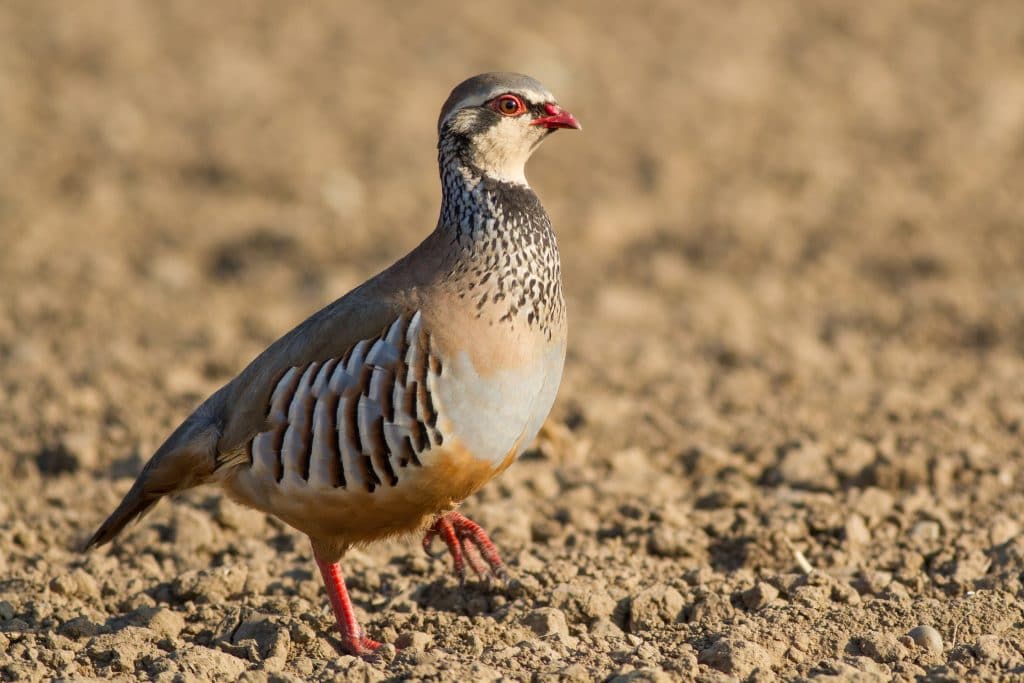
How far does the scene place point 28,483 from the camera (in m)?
6.39

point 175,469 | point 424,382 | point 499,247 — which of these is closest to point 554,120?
point 499,247

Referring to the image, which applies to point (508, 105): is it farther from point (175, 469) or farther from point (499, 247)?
point (175, 469)

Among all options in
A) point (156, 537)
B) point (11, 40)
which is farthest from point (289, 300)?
point (11, 40)

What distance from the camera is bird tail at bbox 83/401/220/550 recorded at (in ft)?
16.2

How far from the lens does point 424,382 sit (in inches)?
176

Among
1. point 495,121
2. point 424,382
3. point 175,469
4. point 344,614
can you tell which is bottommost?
point 344,614

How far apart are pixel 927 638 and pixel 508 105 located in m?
2.16

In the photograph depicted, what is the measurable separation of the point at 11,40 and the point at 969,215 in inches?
320

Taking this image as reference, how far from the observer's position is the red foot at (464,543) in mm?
4965

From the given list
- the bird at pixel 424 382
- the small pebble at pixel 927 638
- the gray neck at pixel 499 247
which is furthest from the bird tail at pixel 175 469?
the small pebble at pixel 927 638

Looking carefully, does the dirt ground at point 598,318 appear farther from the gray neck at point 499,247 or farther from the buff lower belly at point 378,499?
the gray neck at point 499,247

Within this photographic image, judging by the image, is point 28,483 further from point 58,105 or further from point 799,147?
point 799,147

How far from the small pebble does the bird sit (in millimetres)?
1359

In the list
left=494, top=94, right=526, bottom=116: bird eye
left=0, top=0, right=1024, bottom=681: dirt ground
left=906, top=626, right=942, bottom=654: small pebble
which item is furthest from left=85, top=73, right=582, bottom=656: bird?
left=906, top=626, right=942, bottom=654: small pebble
